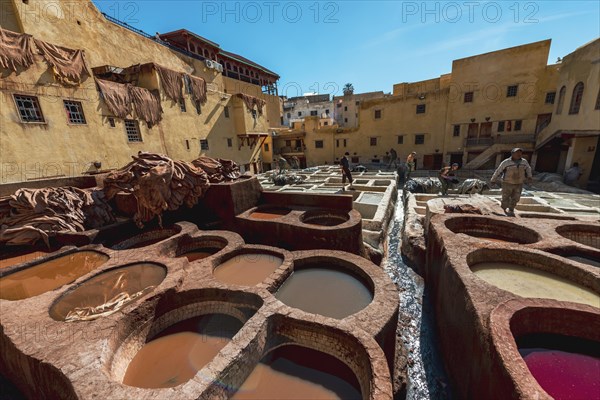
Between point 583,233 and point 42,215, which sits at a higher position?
point 42,215

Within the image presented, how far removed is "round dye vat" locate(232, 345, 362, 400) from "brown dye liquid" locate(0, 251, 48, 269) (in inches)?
242

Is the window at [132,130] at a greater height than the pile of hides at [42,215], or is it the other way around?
the window at [132,130]

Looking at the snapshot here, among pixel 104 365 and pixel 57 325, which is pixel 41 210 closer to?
pixel 57 325

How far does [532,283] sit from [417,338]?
266 centimetres

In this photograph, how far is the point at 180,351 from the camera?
12.2 feet

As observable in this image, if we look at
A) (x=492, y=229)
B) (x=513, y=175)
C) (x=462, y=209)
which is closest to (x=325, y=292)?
(x=492, y=229)

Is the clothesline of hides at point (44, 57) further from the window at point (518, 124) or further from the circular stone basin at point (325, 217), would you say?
the window at point (518, 124)

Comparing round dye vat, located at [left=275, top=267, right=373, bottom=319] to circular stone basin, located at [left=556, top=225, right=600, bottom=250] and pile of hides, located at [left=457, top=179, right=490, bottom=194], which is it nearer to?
circular stone basin, located at [left=556, top=225, right=600, bottom=250]

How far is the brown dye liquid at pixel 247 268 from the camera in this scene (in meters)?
5.21

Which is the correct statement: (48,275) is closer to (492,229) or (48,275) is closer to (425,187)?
(492,229)

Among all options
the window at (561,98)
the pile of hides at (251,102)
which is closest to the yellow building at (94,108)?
the pile of hides at (251,102)

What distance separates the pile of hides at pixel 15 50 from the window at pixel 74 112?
1.77 meters

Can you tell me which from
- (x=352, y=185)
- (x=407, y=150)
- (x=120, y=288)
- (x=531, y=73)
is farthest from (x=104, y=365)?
(x=531, y=73)

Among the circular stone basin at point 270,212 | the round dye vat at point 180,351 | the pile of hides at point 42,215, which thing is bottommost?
the round dye vat at point 180,351
